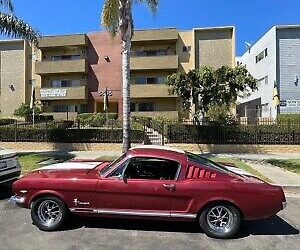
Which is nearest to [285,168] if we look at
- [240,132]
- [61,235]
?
[240,132]

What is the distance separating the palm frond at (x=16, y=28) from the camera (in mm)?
15828

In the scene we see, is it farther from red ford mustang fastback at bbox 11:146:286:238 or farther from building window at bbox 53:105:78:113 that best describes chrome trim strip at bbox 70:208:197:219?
building window at bbox 53:105:78:113

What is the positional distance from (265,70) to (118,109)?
16085mm

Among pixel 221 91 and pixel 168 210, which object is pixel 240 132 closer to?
pixel 221 91

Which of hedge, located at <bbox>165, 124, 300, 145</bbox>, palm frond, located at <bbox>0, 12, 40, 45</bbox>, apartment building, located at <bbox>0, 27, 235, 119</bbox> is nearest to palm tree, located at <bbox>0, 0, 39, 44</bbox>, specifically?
palm frond, located at <bbox>0, 12, 40, 45</bbox>

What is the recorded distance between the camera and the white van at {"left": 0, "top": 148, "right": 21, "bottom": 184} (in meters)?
8.37

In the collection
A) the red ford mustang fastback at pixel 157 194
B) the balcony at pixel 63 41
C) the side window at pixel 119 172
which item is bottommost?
the red ford mustang fastback at pixel 157 194

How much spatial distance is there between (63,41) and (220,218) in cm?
3555

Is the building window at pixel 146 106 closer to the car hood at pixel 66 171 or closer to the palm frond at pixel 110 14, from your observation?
the palm frond at pixel 110 14

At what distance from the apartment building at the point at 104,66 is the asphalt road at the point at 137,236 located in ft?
93.7

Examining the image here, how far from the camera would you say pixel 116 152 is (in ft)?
59.4

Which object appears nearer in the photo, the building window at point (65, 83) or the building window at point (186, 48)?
the building window at point (186, 48)

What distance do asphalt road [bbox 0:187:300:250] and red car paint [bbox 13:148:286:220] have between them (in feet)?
1.13

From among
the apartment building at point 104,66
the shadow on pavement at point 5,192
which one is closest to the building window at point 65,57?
the apartment building at point 104,66
